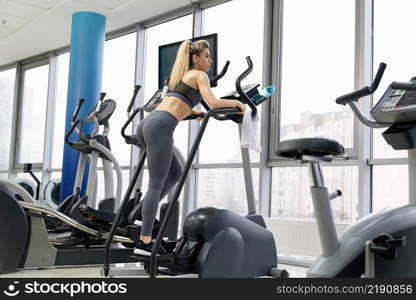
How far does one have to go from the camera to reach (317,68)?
16.7 feet

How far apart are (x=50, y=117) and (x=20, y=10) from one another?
2.40 meters

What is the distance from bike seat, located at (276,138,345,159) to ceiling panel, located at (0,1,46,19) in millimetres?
5966

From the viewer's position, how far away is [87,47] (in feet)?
23.1

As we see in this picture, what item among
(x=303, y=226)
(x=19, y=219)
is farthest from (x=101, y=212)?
(x=303, y=226)

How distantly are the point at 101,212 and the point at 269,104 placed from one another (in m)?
2.21

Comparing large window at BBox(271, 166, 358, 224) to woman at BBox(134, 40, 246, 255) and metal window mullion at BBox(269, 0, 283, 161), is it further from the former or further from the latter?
woman at BBox(134, 40, 246, 255)

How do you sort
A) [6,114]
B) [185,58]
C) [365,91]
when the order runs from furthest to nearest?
1. [6,114]
2. [185,58]
3. [365,91]

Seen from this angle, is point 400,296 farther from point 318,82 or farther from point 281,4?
point 281,4

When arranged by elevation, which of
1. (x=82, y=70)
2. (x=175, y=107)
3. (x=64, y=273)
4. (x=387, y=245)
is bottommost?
(x=64, y=273)

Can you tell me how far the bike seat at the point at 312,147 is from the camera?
2.05 m

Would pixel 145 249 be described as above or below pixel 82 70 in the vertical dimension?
below

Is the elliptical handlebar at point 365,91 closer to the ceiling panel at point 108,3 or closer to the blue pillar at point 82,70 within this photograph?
the ceiling panel at point 108,3

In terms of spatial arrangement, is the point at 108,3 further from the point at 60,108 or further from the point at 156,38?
the point at 60,108

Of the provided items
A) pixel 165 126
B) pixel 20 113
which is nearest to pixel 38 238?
pixel 165 126
